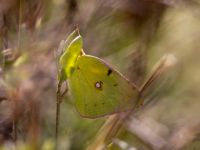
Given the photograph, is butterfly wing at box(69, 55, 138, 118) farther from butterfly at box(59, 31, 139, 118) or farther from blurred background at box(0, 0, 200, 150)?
blurred background at box(0, 0, 200, 150)

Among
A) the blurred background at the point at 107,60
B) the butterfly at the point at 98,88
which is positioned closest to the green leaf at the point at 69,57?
the butterfly at the point at 98,88

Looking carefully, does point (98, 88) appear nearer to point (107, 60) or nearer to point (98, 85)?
point (98, 85)

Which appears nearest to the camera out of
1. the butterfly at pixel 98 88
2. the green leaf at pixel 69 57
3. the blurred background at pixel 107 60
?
the green leaf at pixel 69 57

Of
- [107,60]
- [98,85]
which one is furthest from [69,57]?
[107,60]

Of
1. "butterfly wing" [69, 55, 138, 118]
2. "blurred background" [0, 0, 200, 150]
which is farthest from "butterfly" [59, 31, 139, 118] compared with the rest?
"blurred background" [0, 0, 200, 150]

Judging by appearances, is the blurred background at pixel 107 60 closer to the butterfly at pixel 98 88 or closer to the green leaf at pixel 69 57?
the butterfly at pixel 98 88
